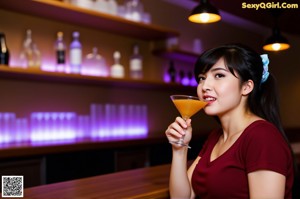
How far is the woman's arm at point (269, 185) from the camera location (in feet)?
3.78

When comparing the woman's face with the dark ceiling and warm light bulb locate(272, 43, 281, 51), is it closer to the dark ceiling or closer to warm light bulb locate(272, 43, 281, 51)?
warm light bulb locate(272, 43, 281, 51)

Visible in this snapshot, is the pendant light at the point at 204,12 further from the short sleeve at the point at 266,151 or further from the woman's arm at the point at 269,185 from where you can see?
the woman's arm at the point at 269,185

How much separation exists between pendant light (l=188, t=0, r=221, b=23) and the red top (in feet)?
3.74

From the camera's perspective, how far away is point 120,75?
132 inches

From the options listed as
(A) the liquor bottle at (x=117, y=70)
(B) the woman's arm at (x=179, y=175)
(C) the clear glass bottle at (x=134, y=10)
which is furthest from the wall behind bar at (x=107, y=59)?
(B) the woman's arm at (x=179, y=175)

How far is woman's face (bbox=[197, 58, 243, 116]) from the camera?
4.42 ft

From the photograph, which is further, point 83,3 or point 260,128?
point 83,3

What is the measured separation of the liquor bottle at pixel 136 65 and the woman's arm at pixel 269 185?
254cm

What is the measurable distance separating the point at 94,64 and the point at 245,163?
236cm

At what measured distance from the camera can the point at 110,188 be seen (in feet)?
4.71

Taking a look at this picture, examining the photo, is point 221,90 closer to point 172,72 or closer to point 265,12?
point 172,72

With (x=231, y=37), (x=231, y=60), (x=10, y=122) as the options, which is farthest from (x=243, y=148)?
(x=231, y=37)

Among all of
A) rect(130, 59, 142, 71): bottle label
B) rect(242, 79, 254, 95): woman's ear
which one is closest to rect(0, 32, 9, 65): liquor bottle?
rect(130, 59, 142, 71): bottle label

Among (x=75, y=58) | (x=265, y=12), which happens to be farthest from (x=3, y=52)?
(x=265, y=12)
